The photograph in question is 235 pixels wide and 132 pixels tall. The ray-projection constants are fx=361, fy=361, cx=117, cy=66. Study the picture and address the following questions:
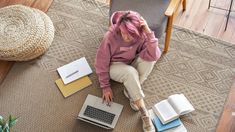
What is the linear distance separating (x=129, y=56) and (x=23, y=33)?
0.76 metres

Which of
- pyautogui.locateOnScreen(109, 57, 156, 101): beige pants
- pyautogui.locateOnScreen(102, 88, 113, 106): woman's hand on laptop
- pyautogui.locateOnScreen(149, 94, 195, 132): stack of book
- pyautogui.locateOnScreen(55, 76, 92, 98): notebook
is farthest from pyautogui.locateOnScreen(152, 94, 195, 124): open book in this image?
pyautogui.locateOnScreen(55, 76, 92, 98): notebook

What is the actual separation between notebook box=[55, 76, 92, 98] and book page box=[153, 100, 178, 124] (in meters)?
0.47

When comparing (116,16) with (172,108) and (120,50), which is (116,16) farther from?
(172,108)

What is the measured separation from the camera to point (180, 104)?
7.22 ft

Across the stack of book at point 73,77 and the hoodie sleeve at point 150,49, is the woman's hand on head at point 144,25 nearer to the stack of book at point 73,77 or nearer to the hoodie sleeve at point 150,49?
the hoodie sleeve at point 150,49

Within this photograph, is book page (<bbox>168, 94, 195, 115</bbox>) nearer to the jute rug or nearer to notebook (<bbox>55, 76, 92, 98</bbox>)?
the jute rug

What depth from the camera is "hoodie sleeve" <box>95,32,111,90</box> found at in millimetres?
2009

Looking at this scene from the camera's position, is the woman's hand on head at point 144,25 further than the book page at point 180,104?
No

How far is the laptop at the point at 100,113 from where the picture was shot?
2166 mm

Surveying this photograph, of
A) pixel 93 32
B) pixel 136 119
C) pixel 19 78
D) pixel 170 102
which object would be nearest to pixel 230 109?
pixel 170 102

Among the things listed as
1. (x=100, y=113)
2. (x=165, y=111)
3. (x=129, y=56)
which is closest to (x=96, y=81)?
(x=100, y=113)

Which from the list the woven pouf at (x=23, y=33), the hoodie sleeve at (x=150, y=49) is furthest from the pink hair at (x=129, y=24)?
the woven pouf at (x=23, y=33)

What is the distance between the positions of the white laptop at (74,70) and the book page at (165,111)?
0.51 metres

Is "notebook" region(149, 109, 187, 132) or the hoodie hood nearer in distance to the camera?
the hoodie hood
